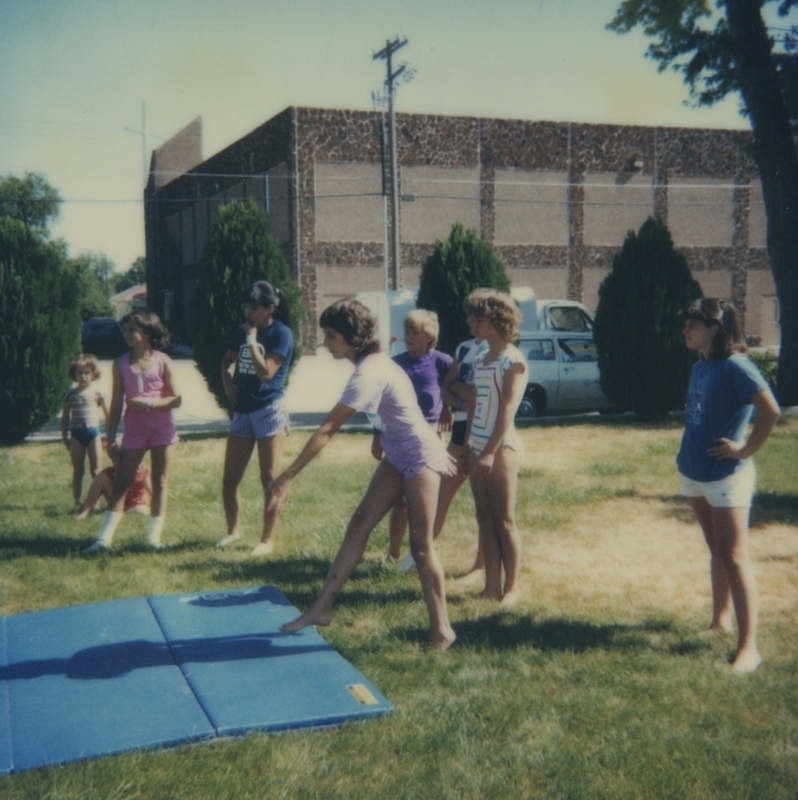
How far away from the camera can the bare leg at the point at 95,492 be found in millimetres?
8422

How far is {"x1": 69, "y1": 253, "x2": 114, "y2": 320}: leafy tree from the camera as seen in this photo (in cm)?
1592

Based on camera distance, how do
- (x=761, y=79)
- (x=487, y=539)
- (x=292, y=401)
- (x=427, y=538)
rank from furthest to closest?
(x=292, y=401)
(x=761, y=79)
(x=487, y=539)
(x=427, y=538)

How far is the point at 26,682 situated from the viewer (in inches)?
183

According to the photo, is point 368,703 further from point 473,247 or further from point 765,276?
point 765,276

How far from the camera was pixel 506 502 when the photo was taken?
569 cm

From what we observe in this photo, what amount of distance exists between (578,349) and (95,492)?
1081 centimetres

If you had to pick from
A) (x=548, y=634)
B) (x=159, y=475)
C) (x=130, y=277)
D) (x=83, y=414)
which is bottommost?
(x=548, y=634)

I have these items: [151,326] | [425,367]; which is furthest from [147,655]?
[151,326]

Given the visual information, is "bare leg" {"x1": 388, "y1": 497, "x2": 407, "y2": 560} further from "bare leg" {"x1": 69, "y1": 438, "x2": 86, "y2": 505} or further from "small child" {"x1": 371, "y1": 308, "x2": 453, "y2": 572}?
"bare leg" {"x1": 69, "y1": 438, "x2": 86, "y2": 505}

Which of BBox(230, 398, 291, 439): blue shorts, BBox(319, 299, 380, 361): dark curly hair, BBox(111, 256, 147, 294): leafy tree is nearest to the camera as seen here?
BBox(319, 299, 380, 361): dark curly hair

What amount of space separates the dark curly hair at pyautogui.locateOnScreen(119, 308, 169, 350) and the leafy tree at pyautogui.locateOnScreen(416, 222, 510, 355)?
923cm

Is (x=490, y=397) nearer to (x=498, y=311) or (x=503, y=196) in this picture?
(x=498, y=311)

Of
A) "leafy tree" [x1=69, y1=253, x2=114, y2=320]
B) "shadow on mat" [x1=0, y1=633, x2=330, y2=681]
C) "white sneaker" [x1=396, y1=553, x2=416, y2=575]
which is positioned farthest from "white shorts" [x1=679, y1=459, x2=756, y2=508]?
"leafy tree" [x1=69, y1=253, x2=114, y2=320]

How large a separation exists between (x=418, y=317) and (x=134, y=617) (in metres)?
2.69
